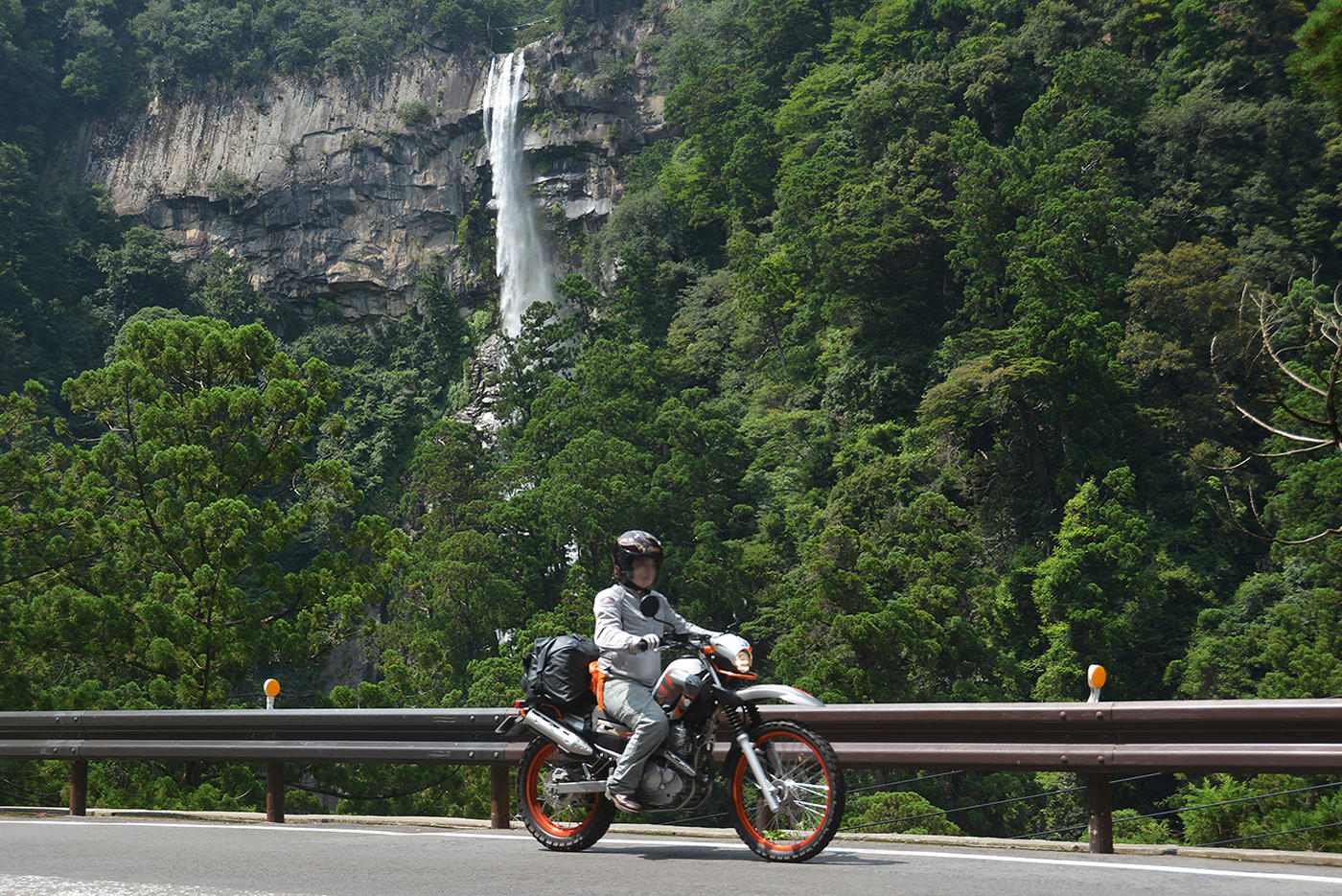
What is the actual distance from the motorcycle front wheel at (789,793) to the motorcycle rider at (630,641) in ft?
1.48

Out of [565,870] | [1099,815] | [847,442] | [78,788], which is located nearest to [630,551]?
[565,870]

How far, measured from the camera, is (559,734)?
20.5 feet

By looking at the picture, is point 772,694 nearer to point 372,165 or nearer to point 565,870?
point 565,870

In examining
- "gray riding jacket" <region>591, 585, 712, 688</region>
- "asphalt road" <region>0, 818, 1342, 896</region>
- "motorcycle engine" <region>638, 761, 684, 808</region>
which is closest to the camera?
"asphalt road" <region>0, 818, 1342, 896</region>

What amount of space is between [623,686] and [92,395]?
1560cm

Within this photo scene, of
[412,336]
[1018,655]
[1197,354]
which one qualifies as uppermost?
[412,336]

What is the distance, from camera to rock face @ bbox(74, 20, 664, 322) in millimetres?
71188

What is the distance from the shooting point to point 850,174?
4647cm

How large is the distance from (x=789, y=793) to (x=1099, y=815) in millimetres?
1615

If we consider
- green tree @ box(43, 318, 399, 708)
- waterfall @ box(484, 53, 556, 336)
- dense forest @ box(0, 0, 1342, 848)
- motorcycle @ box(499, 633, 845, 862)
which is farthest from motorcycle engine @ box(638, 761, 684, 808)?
waterfall @ box(484, 53, 556, 336)

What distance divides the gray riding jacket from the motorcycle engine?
0.42 meters

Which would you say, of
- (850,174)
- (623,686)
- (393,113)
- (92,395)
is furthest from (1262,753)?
(393,113)

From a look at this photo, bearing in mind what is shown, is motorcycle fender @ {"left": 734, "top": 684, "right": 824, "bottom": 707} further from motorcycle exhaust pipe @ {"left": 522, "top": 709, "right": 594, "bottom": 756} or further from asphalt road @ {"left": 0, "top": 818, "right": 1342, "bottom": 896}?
motorcycle exhaust pipe @ {"left": 522, "top": 709, "right": 594, "bottom": 756}

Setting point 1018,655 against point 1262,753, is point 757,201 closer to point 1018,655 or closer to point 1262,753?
point 1018,655
